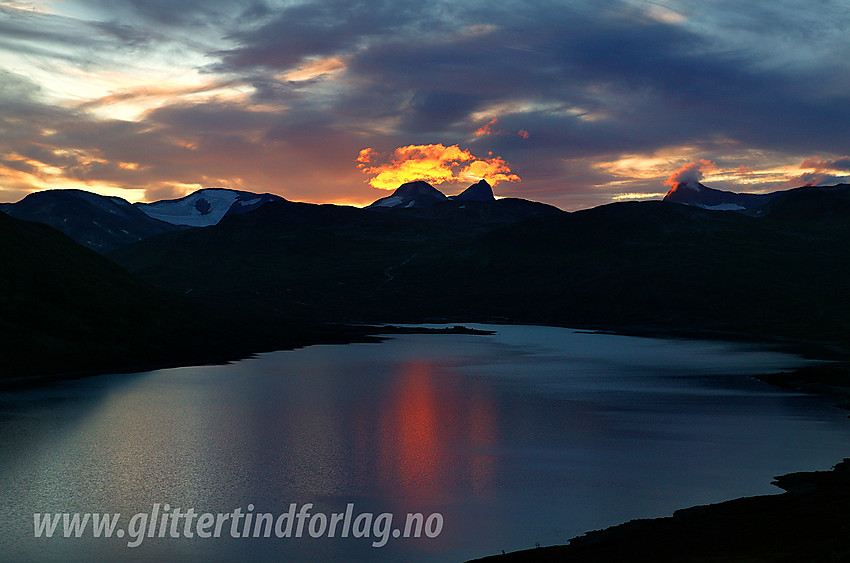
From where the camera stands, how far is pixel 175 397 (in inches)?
3954

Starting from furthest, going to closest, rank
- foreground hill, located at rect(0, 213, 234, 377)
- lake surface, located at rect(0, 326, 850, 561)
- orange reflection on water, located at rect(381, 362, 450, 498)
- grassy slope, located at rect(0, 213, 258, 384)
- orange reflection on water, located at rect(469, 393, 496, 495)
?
foreground hill, located at rect(0, 213, 234, 377) < grassy slope, located at rect(0, 213, 258, 384) < orange reflection on water, located at rect(469, 393, 496, 495) < orange reflection on water, located at rect(381, 362, 450, 498) < lake surface, located at rect(0, 326, 850, 561)

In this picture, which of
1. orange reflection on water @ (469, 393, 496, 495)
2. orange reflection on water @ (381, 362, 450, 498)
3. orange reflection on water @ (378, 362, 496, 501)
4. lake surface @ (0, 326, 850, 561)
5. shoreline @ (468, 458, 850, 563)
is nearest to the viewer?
shoreline @ (468, 458, 850, 563)

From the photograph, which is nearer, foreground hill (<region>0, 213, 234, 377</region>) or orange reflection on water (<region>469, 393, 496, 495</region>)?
orange reflection on water (<region>469, 393, 496, 495</region>)

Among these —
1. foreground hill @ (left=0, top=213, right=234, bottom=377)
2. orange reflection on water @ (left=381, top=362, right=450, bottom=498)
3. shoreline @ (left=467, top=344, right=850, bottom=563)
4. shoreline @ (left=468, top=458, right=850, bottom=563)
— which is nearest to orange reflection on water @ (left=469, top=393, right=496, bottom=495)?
orange reflection on water @ (left=381, top=362, right=450, bottom=498)

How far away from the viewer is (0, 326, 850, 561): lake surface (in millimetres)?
45312

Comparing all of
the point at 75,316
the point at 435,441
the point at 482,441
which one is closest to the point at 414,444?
the point at 435,441

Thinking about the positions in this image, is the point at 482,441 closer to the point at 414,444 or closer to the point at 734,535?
the point at 414,444

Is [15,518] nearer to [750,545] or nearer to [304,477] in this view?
[304,477]

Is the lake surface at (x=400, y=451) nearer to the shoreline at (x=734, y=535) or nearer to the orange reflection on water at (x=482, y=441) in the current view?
the orange reflection on water at (x=482, y=441)

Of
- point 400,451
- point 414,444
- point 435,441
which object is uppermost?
point 400,451

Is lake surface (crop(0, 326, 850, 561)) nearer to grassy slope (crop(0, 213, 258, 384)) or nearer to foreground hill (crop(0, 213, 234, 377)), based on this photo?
grassy slope (crop(0, 213, 258, 384))

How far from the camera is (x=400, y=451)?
6731 cm

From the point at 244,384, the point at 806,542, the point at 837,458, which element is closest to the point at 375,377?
the point at 244,384

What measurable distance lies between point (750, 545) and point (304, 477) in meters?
31.4
